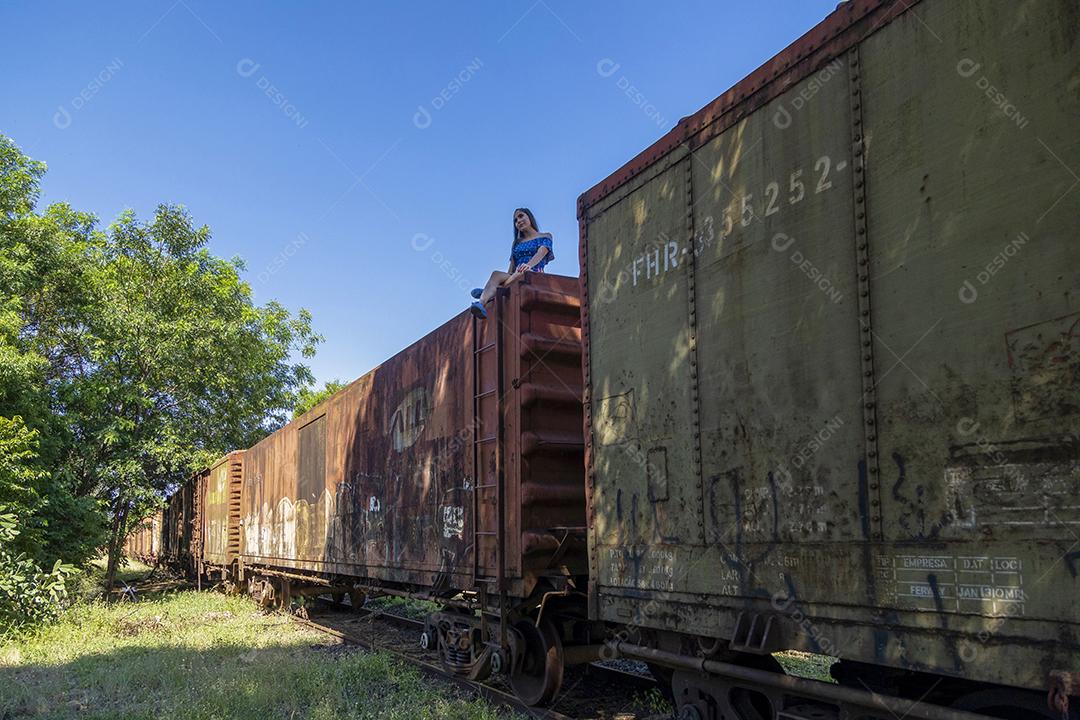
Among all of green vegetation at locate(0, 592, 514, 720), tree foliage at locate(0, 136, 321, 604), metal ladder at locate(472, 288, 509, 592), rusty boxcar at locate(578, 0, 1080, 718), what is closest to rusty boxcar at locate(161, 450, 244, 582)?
tree foliage at locate(0, 136, 321, 604)

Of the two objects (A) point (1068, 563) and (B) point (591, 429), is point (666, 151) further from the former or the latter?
(A) point (1068, 563)

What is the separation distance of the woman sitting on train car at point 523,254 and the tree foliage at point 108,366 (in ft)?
28.6

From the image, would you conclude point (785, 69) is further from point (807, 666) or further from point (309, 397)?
point (309, 397)

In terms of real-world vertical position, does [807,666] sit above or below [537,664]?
below

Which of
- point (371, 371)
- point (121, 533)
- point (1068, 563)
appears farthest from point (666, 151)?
point (121, 533)

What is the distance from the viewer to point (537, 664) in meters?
6.84

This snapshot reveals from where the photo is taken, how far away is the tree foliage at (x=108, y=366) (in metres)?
13.5

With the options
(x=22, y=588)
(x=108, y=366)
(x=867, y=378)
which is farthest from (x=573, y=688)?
(x=108, y=366)

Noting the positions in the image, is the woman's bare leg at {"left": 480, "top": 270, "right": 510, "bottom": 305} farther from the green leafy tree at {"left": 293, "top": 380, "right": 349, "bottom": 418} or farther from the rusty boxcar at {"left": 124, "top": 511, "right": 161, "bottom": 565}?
the rusty boxcar at {"left": 124, "top": 511, "right": 161, "bottom": 565}

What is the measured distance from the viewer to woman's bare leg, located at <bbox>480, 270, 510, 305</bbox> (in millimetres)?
7281

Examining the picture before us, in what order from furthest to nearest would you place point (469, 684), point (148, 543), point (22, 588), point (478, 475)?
1. point (148, 543)
2. point (22, 588)
3. point (469, 684)
4. point (478, 475)

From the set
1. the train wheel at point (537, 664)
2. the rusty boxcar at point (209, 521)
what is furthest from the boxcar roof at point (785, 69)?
the rusty boxcar at point (209, 521)

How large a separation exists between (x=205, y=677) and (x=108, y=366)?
13843mm

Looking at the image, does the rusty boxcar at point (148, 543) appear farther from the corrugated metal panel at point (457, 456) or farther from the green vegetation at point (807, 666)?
the green vegetation at point (807, 666)
